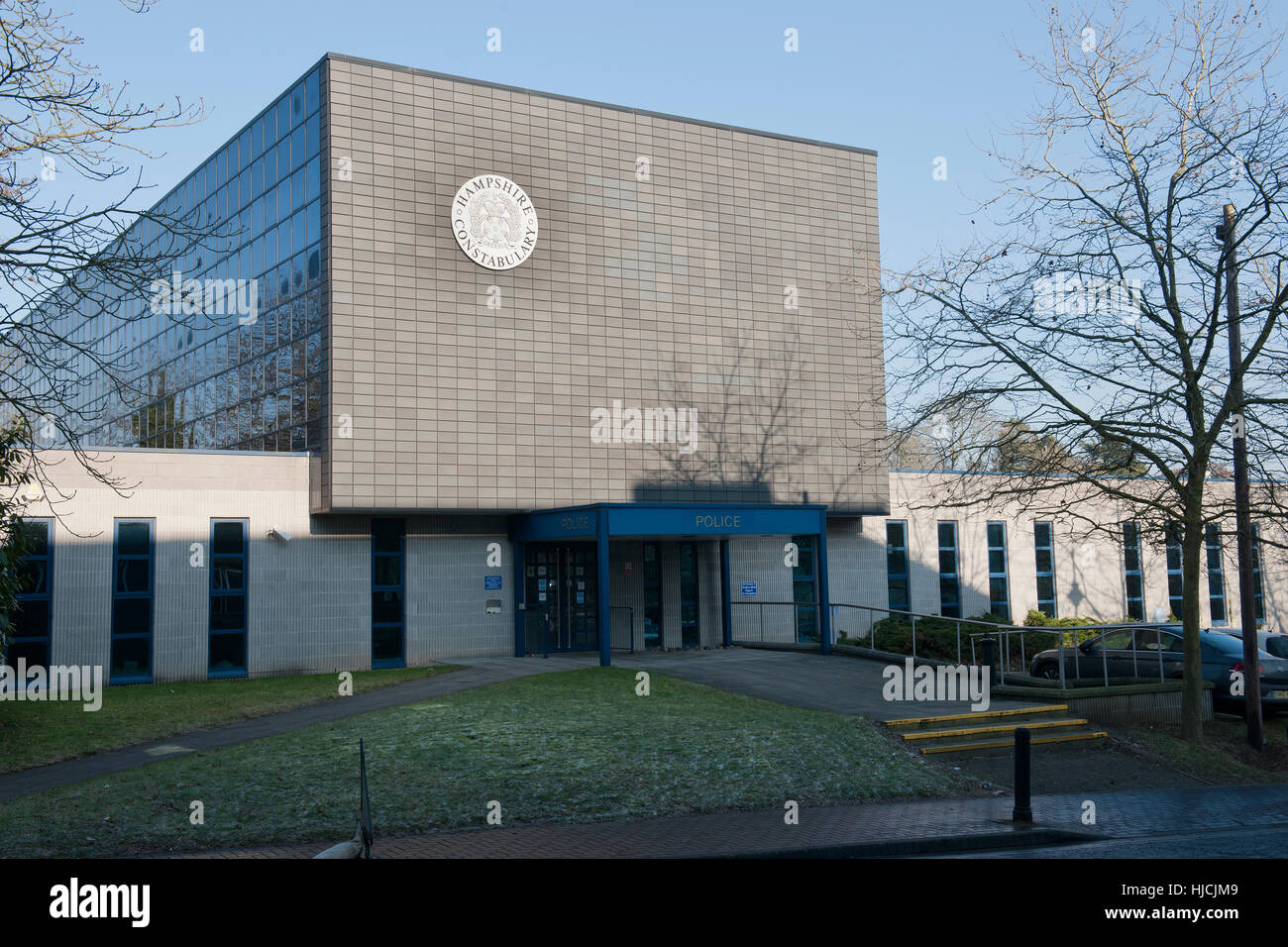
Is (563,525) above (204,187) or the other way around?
the other way around

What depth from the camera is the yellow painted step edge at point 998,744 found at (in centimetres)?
1510

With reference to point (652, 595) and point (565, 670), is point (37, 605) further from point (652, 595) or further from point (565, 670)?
point (652, 595)

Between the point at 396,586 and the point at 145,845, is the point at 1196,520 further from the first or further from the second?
the point at 396,586

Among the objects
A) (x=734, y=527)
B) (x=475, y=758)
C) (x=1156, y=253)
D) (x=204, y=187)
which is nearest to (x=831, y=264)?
(x=734, y=527)

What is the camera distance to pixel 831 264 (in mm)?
29641

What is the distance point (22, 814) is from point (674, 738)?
290 inches

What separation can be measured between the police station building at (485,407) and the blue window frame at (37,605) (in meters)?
0.06

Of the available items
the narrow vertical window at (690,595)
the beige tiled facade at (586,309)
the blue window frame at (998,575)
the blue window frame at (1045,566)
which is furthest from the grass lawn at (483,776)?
the blue window frame at (1045,566)

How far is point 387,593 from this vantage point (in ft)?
79.9

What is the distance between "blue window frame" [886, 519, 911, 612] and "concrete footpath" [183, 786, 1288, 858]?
1821 centimetres

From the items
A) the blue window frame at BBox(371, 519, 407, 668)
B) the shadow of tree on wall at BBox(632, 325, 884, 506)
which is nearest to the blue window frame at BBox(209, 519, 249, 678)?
the blue window frame at BBox(371, 519, 407, 668)

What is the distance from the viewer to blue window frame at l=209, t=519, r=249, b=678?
2266 centimetres

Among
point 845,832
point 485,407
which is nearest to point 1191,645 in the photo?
point 845,832

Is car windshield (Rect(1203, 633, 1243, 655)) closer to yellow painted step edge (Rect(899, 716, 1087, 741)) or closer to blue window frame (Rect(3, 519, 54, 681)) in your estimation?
yellow painted step edge (Rect(899, 716, 1087, 741))
